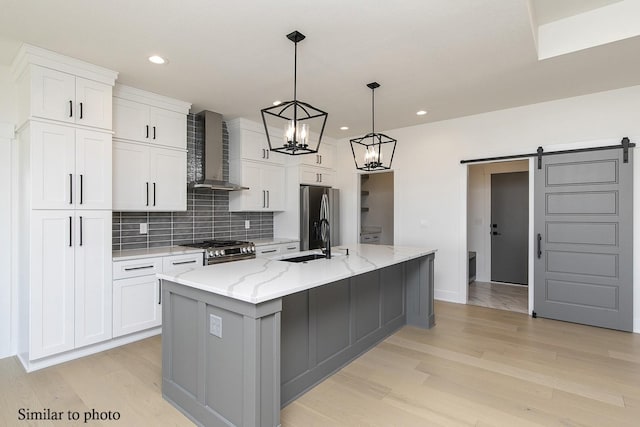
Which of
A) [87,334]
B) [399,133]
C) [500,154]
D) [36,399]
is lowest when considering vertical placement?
[36,399]

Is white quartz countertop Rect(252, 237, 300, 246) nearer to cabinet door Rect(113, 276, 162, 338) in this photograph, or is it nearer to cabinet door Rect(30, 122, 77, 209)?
cabinet door Rect(113, 276, 162, 338)

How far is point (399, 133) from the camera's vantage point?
535 cm

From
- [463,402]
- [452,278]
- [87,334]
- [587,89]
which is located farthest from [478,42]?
[87,334]

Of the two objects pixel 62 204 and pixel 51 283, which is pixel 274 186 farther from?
pixel 51 283

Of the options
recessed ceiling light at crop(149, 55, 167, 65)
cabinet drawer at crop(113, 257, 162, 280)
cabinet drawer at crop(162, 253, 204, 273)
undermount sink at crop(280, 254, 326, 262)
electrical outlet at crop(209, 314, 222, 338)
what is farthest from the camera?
cabinet drawer at crop(162, 253, 204, 273)

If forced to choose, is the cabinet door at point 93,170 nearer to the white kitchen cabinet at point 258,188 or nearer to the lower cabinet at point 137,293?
the lower cabinet at point 137,293

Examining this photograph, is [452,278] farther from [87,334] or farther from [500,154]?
[87,334]

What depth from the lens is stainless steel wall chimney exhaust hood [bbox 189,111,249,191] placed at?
4.31 meters

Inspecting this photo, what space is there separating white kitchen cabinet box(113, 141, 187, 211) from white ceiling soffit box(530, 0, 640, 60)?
3760mm

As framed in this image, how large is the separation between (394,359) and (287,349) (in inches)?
45.9

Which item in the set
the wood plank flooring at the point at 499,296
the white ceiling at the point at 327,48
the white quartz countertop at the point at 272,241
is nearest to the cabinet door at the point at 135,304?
the white quartz countertop at the point at 272,241

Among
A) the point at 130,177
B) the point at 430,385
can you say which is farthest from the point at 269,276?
the point at 130,177

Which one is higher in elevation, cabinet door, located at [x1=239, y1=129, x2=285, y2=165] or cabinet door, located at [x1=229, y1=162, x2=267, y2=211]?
cabinet door, located at [x1=239, y1=129, x2=285, y2=165]

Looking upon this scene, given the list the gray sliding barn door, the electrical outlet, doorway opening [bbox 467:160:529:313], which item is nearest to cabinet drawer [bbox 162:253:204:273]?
the electrical outlet
